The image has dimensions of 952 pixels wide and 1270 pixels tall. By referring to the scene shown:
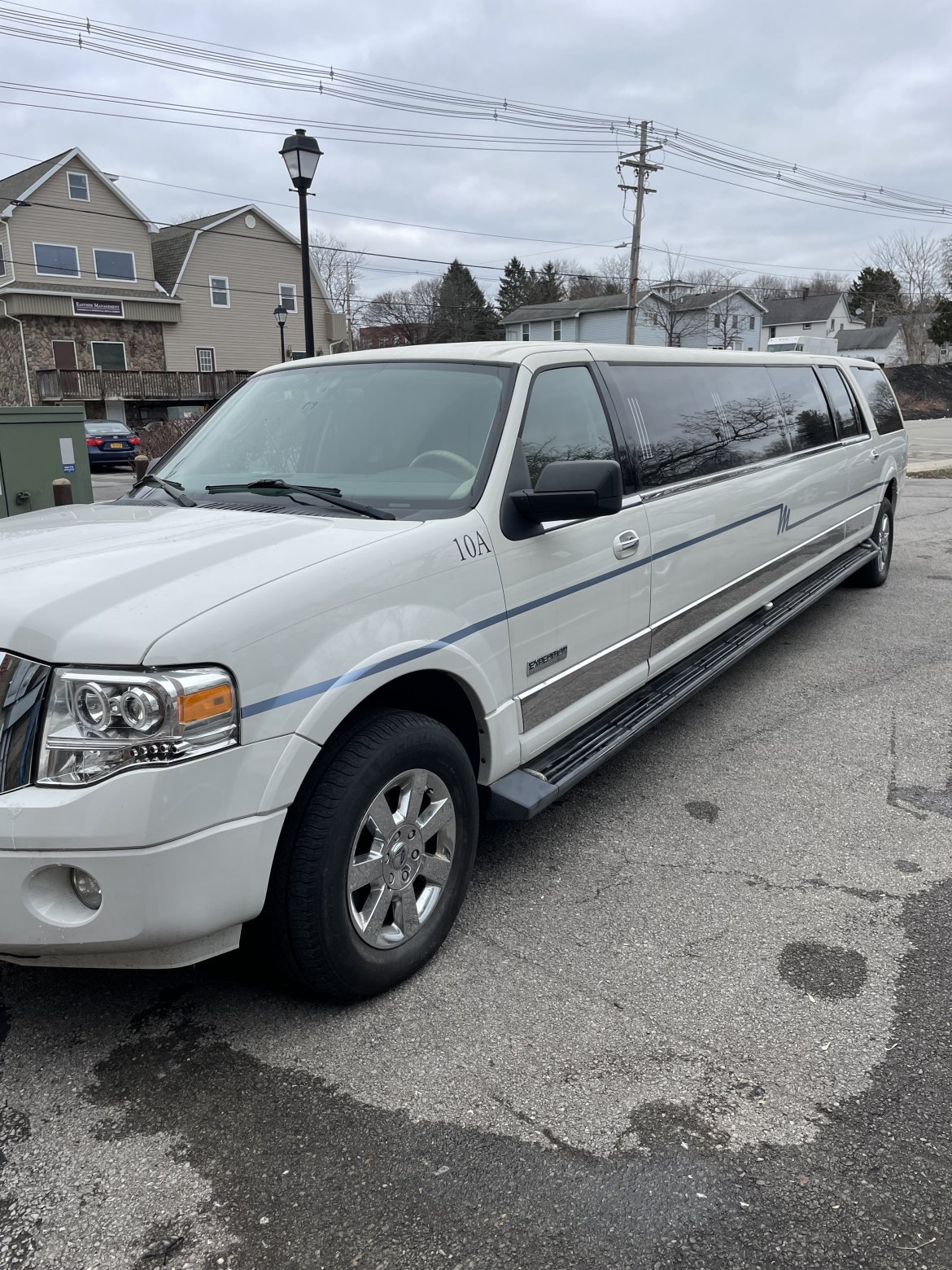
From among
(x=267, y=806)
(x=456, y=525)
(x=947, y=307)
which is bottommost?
(x=267, y=806)

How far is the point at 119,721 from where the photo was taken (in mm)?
2119

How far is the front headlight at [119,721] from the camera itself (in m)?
2.11

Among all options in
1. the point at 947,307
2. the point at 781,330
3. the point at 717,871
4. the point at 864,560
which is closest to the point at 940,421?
the point at 947,307

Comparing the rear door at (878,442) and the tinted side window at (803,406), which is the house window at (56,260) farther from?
the tinted side window at (803,406)

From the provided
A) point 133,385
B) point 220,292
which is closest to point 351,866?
point 133,385

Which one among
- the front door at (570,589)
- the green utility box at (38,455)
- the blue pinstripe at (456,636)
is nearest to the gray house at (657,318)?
the green utility box at (38,455)

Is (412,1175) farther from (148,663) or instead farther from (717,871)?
(717,871)

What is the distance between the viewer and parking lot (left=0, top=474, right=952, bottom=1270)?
78.7 inches

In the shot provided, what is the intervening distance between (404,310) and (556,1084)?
241 feet

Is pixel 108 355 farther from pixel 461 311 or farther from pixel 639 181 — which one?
pixel 461 311

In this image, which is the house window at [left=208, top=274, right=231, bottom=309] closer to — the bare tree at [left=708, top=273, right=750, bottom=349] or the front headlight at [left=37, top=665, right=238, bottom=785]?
the bare tree at [left=708, top=273, right=750, bottom=349]

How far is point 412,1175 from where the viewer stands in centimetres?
214

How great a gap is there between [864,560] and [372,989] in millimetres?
6283

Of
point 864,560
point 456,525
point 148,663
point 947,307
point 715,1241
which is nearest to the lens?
point 715,1241
